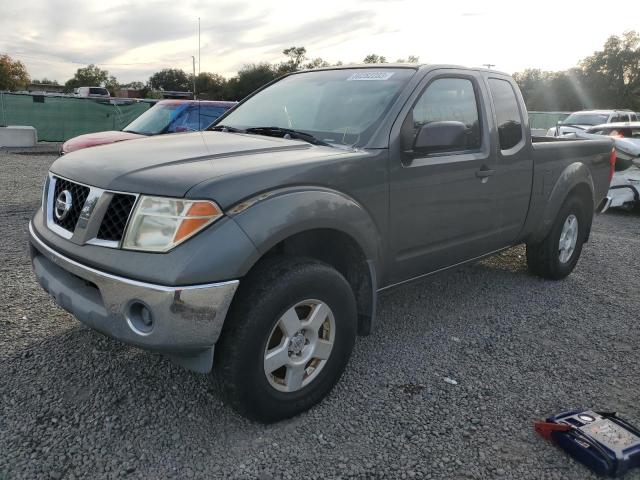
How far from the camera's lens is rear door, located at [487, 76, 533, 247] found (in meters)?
3.92

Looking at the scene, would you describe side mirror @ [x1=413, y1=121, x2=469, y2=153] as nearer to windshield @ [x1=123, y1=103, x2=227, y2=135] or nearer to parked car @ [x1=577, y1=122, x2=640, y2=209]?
windshield @ [x1=123, y1=103, x2=227, y2=135]

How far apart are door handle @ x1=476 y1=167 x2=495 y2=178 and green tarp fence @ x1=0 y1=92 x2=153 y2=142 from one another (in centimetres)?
1781

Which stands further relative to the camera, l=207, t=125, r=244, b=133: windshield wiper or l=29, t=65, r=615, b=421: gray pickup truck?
l=207, t=125, r=244, b=133: windshield wiper

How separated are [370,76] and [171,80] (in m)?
91.8

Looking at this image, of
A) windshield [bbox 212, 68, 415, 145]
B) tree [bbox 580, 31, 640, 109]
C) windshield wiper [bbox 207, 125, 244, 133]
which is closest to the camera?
windshield [bbox 212, 68, 415, 145]

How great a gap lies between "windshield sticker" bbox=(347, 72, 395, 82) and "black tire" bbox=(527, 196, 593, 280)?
2.26m

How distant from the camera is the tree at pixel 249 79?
178ft

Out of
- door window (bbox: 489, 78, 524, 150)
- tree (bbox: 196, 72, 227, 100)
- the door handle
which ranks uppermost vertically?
tree (bbox: 196, 72, 227, 100)

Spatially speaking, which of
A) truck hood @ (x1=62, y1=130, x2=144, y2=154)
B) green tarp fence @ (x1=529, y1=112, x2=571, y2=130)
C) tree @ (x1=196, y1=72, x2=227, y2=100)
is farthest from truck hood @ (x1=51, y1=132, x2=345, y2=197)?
tree @ (x1=196, y1=72, x2=227, y2=100)

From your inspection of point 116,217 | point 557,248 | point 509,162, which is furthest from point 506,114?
point 116,217

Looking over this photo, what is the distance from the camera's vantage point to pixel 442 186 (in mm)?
3375

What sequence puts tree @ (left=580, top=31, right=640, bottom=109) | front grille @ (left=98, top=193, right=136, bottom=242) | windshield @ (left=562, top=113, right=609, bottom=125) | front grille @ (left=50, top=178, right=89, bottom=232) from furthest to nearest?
tree @ (left=580, top=31, right=640, bottom=109), windshield @ (left=562, top=113, right=609, bottom=125), front grille @ (left=50, top=178, right=89, bottom=232), front grille @ (left=98, top=193, right=136, bottom=242)

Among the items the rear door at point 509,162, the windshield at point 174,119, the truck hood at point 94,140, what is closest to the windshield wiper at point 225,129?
the rear door at point 509,162

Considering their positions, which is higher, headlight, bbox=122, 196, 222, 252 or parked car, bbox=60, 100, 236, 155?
parked car, bbox=60, 100, 236, 155
